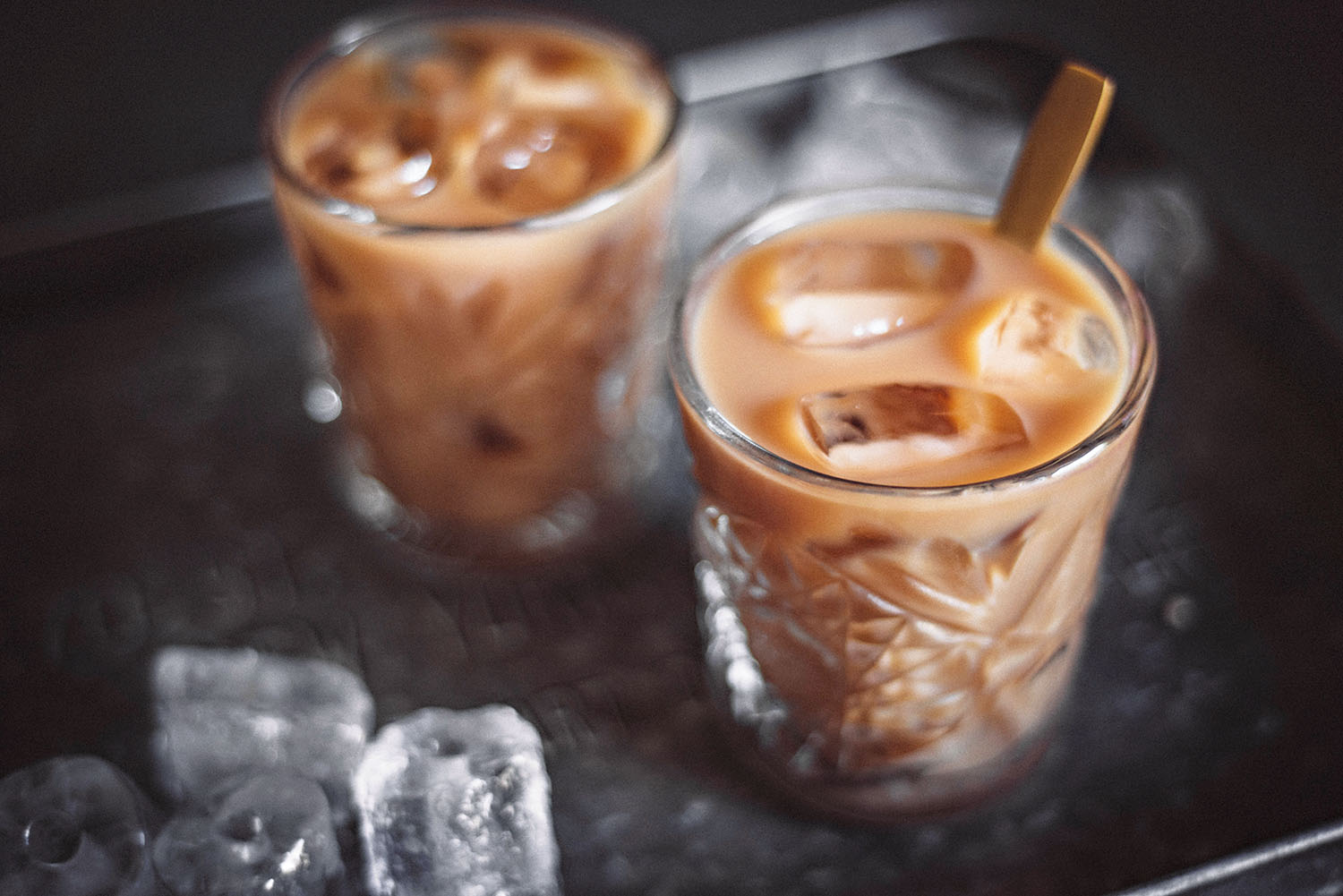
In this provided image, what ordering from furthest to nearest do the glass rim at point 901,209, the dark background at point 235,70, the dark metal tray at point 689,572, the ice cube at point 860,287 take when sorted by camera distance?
the dark background at point 235,70 < the dark metal tray at point 689,572 < the ice cube at point 860,287 < the glass rim at point 901,209

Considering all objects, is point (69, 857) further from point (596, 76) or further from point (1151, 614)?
point (1151, 614)

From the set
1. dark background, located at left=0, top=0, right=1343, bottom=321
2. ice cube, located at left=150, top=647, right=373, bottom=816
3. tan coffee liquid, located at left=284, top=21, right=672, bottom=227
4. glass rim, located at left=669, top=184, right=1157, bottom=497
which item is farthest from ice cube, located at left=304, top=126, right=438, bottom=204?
dark background, located at left=0, top=0, right=1343, bottom=321

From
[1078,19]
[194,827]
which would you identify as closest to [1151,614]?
[194,827]

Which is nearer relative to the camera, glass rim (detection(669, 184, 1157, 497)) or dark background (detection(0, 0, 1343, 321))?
glass rim (detection(669, 184, 1157, 497))

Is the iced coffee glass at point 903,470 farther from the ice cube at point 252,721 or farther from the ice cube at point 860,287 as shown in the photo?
the ice cube at point 252,721

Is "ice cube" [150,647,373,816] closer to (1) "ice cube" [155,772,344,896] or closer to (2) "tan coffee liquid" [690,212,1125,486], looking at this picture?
(1) "ice cube" [155,772,344,896]

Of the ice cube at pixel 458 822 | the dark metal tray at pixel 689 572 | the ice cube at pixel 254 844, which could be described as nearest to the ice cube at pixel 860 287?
the dark metal tray at pixel 689 572

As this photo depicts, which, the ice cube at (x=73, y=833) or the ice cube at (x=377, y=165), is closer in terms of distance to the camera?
the ice cube at (x=73, y=833)
